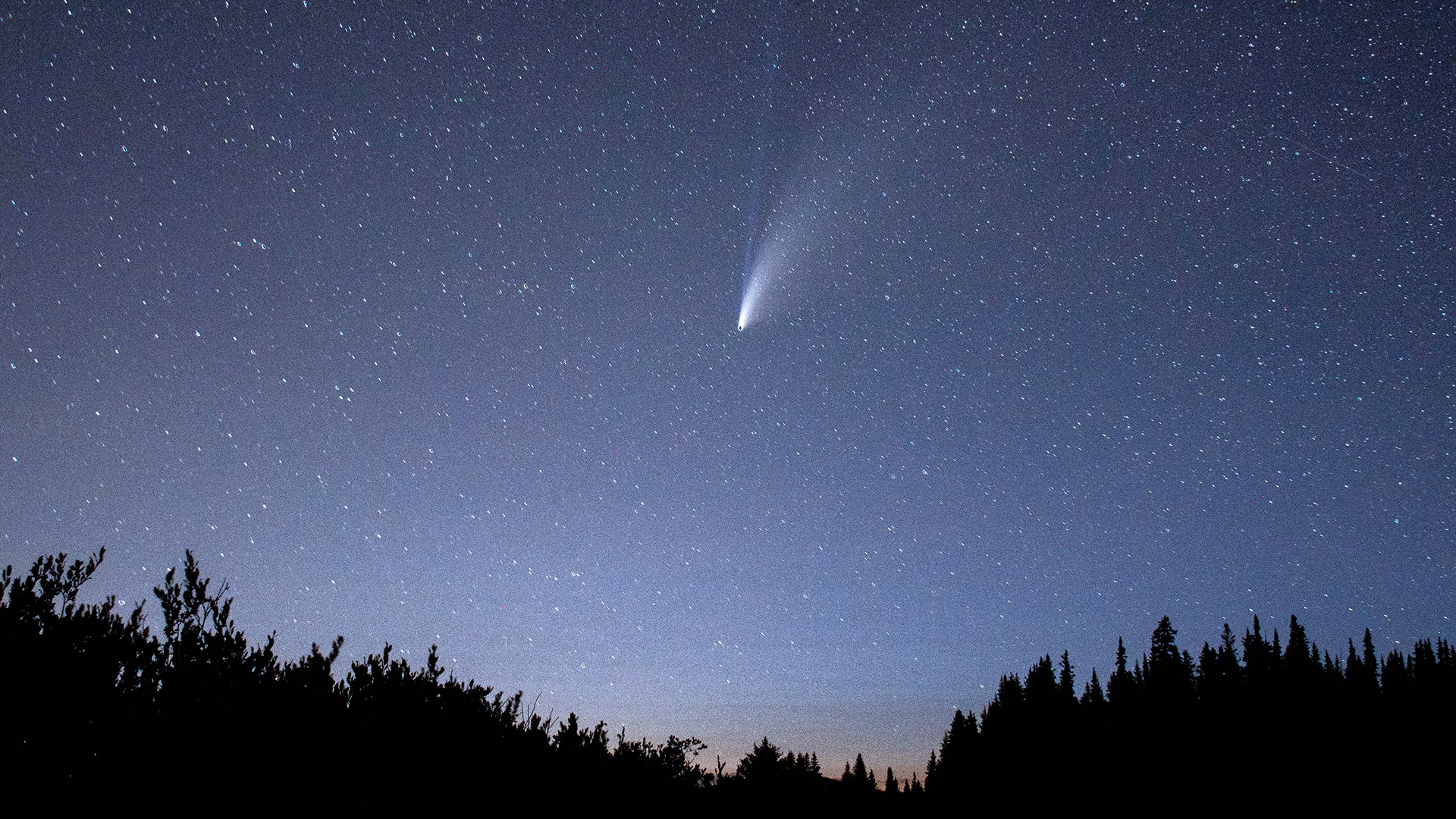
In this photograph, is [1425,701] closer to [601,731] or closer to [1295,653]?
[1295,653]

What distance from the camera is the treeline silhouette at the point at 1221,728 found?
178 feet

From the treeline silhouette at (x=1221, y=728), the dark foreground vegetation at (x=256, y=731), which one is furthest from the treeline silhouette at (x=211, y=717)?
the treeline silhouette at (x=1221, y=728)

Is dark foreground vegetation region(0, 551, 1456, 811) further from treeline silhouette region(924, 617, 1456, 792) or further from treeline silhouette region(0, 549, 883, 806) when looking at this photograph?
treeline silhouette region(924, 617, 1456, 792)

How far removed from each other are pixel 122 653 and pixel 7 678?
2.44ft

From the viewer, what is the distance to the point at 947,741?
84.2 m

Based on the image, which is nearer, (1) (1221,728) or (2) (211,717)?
(2) (211,717)

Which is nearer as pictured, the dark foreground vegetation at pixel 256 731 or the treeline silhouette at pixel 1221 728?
the dark foreground vegetation at pixel 256 731

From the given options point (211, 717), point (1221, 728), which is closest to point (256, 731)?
point (211, 717)

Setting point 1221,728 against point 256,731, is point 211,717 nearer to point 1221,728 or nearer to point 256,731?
point 256,731

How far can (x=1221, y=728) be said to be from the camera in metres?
61.5

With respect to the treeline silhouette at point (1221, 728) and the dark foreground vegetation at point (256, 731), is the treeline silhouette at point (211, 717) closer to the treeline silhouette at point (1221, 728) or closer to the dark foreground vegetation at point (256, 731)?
the dark foreground vegetation at point (256, 731)

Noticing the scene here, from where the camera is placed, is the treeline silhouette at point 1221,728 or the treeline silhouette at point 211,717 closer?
the treeline silhouette at point 211,717

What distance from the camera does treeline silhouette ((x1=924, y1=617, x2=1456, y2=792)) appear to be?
54312mm

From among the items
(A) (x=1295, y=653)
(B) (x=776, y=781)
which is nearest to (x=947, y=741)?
(A) (x=1295, y=653)
